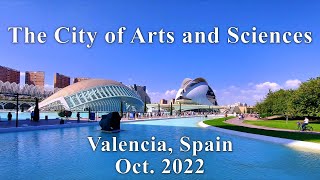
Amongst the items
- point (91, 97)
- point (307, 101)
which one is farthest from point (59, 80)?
point (307, 101)

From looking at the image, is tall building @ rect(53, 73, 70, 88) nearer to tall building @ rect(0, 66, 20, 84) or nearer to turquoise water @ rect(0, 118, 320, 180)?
tall building @ rect(0, 66, 20, 84)

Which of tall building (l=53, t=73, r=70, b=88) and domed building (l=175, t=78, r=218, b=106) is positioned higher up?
tall building (l=53, t=73, r=70, b=88)

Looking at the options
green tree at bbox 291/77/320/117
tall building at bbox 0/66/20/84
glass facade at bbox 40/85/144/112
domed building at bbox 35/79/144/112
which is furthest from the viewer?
tall building at bbox 0/66/20/84

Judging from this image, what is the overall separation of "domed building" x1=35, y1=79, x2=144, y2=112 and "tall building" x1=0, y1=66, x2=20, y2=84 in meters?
112

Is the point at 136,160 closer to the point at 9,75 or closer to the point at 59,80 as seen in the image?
the point at 59,80

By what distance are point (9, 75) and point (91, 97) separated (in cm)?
12731

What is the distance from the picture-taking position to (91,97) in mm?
71188

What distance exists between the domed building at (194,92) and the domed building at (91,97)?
89460 millimetres

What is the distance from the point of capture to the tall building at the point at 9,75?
567 ft

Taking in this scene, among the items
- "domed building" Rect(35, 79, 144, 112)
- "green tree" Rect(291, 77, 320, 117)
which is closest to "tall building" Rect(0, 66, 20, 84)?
"domed building" Rect(35, 79, 144, 112)

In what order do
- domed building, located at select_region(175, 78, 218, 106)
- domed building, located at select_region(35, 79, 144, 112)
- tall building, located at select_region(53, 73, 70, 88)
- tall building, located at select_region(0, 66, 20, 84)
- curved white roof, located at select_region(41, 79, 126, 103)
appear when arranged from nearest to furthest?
domed building, located at select_region(35, 79, 144, 112)
curved white roof, located at select_region(41, 79, 126, 103)
domed building, located at select_region(175, 78, 218, 106)
tall building, located at select_region(0, 66, 20, 84)
tall building, located at select_region(53, 73, 70, 88)

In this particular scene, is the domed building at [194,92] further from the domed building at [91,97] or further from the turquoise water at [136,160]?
Result: the turquoise water at [136,160]

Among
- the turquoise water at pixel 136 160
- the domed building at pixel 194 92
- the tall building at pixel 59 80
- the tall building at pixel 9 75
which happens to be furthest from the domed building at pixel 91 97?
the tall building at pixel 59 80

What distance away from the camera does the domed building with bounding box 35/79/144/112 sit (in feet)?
231
